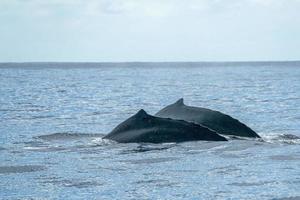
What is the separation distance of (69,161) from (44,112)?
1906 cm

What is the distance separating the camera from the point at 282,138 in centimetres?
2036

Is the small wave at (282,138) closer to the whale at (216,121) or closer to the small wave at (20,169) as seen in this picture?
the whale at (216,121)

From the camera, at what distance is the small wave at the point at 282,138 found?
1936cm

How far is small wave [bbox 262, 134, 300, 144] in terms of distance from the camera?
19362 millimetres

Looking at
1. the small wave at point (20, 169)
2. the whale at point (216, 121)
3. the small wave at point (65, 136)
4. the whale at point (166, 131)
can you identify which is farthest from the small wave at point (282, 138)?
the small wave at point (20, 169)

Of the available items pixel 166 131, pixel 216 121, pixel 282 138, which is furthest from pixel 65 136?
pixel 282 138

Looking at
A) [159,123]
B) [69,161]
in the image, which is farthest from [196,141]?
[69,161]

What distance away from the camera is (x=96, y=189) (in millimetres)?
12859

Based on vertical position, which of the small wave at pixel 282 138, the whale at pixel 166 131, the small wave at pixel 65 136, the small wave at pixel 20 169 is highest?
the whale at pixel 166 131

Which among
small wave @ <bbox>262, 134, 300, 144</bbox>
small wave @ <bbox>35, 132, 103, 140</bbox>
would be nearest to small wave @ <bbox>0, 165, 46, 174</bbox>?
small wave @ <bbox>35, 132, 103, 140</bbox>

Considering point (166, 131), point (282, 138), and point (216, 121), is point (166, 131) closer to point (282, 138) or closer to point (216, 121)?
point (216, 121)

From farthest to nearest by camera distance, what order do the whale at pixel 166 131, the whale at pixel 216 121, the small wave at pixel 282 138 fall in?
the small wave at pixel 282 138
the whale at pixel 216 121
the whale at pixel 166 131

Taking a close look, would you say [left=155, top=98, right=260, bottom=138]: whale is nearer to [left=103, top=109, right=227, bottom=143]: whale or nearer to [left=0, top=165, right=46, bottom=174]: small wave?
[left=103, top=109, right=227, bottom=143]: whale

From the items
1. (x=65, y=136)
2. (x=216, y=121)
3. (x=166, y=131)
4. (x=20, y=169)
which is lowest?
(x=65, y=136)
